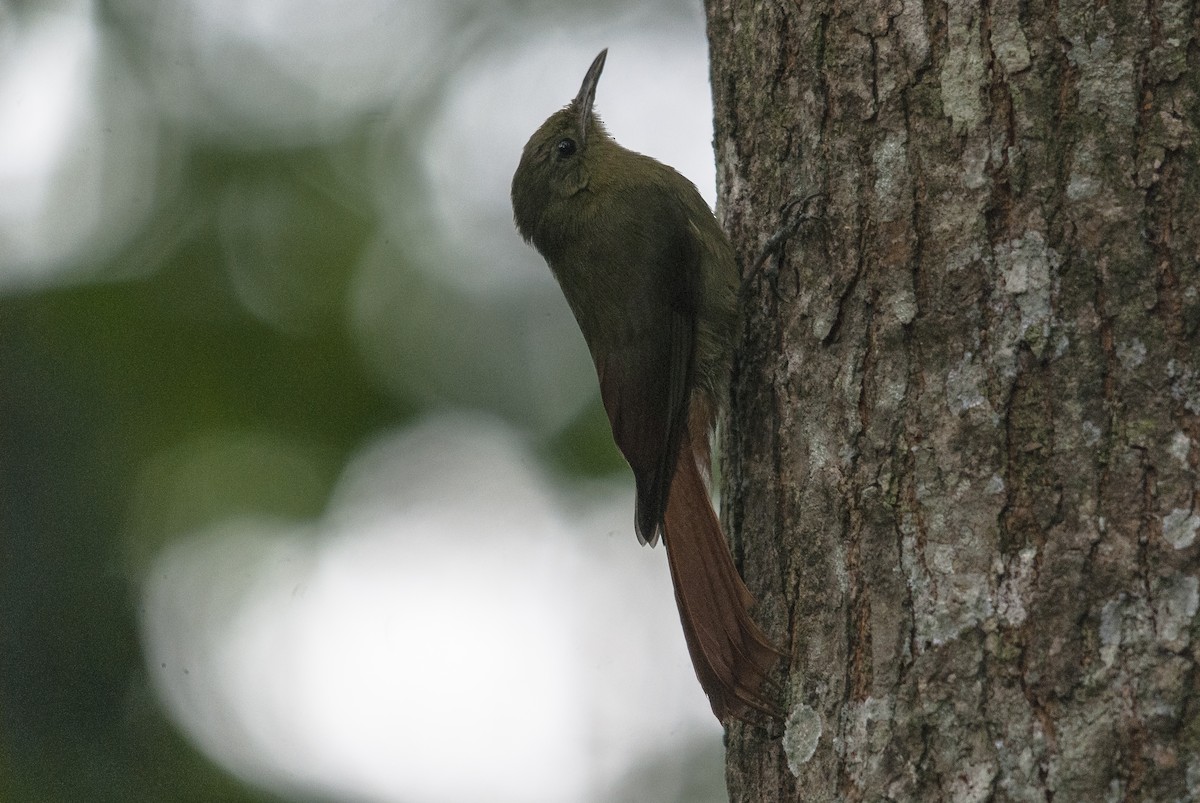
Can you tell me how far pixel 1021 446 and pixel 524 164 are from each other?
88.7 inches

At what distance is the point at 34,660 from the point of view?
4613 mm

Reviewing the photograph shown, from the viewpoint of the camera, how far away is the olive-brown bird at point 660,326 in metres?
2.45

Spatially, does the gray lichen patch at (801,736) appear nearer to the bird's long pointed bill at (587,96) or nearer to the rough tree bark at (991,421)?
the rough tree bark at (991,421)

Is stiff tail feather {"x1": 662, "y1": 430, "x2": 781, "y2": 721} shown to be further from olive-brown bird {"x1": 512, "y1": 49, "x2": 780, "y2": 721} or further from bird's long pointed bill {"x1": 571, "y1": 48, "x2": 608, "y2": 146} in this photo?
bird's long pointed bill {"x1": 571, "y1": 48, "x2": 608, "y2": 146}

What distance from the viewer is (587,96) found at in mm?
3961

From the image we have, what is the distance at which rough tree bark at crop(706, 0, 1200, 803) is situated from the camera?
1.83m

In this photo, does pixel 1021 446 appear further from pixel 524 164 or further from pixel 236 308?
pixel 236 308

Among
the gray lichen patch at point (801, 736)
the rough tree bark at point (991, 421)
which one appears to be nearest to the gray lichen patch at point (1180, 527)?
the rough tree bark at point (991, 421)

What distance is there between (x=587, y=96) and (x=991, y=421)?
229 centimetres

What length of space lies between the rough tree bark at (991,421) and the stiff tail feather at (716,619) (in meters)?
0.05

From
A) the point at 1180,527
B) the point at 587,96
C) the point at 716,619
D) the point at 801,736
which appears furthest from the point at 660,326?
the point at 1180,527

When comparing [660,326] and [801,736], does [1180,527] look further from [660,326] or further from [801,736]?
[660,326]

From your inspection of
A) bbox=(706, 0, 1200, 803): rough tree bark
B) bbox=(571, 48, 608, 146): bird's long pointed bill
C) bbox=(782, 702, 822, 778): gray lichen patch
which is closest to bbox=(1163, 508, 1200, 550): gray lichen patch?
bbox=(706, 0, 1200, 803): rough tree bark

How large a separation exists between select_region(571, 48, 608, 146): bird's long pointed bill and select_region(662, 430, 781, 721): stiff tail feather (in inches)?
59.7
